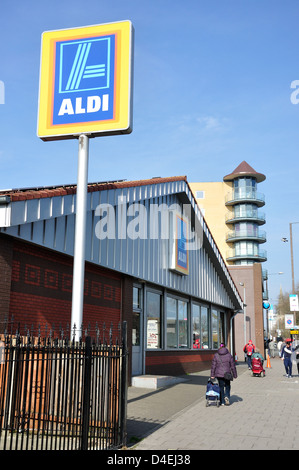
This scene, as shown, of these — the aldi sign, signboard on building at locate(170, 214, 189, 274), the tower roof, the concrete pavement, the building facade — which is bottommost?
the concrete pavement

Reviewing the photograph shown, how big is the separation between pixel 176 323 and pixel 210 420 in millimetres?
10501

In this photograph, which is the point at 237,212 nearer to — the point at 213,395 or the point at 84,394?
the point at 213,395

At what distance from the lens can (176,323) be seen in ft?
67.5

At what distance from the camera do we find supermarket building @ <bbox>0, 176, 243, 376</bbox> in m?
9.88

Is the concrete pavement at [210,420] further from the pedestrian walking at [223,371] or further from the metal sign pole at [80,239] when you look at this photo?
the metal sign pole at [80,239]

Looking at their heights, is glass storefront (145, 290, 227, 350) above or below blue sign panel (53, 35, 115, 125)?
below

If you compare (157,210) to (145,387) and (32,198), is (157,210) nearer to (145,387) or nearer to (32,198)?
(145,387)

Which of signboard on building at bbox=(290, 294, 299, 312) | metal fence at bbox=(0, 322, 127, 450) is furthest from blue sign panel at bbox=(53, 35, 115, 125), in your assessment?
signboard on building at bbox=(290, 294, 299, 312)

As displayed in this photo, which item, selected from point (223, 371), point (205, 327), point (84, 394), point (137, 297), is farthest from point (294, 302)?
point (84, 394)

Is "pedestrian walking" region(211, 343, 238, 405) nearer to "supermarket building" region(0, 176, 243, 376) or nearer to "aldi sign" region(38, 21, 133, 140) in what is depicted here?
"supermarket building" region(0, 176, 243, 376)

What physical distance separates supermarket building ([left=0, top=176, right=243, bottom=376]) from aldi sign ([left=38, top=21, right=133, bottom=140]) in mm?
1579

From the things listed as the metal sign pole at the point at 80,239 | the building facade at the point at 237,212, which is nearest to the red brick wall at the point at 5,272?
the metal sign pole at the point at 80,239

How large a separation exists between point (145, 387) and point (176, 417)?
4.86m
